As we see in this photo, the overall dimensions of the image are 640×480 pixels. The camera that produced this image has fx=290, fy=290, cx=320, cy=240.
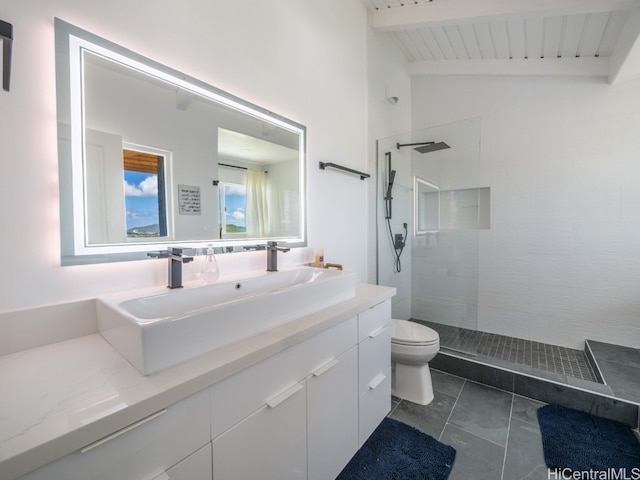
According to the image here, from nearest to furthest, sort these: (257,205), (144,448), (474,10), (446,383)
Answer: (144,448) < (257,205) < (474,10) < (446,383)

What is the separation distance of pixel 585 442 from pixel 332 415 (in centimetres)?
149

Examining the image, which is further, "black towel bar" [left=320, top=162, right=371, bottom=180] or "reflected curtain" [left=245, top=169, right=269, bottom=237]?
"black towel bar" [left=320, top=162, right=371, bottom=180]

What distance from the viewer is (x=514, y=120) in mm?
2812

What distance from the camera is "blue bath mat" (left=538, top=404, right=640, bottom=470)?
4.75 feet

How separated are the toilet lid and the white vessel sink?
0.72 metres

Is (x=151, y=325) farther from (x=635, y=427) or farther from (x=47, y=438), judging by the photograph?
(x=635, y=427)

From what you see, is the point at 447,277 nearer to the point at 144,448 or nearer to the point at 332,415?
the point at 332,415

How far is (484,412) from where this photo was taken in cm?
186

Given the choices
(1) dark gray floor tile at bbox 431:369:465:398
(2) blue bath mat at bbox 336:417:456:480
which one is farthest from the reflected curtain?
(1) dark gray floor tile at bbox 431:369:465:398

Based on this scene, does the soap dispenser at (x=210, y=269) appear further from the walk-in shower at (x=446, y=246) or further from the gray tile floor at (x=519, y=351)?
the gray tile floor at (x=519, y=351)

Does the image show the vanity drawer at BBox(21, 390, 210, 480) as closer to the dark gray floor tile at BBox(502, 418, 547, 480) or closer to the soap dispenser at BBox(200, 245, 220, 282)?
the soap dispenser at BBox(200, 245, 220, 282)

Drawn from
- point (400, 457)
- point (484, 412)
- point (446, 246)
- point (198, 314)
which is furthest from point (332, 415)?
point (446, 246)

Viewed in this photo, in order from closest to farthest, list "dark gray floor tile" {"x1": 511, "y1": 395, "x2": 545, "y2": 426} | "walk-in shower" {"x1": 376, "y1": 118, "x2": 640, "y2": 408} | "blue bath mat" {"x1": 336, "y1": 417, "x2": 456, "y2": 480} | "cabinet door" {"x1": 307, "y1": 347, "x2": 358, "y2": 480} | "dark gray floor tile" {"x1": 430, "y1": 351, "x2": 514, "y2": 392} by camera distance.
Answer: "cabinet door" {"x1": 307, "y1": 347, "x2": 358, "y2": 480} < "blue bath mat" {"x1": 336, "y1": 417, "x2": 456, "y2": 480} < "dark gray floor tile" {"x1": 511, "y1": 395, "x2": 545, "y2": 426} < "dark gray floor tile" {"x1": 430, "y1": 351, "x2": 514, "y2": 392} < "walk-in shower" {"x1": 376, "y1": 118, "x2": 640, "y2": 408}

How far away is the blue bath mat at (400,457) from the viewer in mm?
1399
